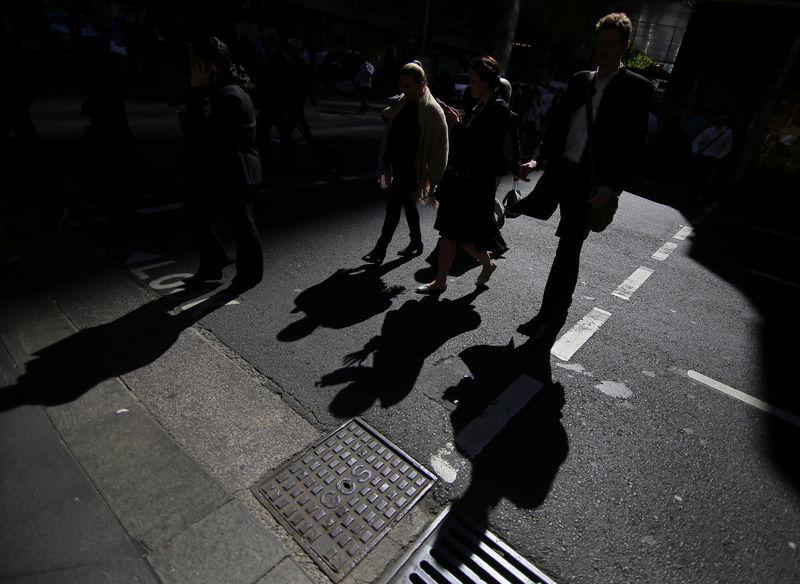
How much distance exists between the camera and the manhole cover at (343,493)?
212cm

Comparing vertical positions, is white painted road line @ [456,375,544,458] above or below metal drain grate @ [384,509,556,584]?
above

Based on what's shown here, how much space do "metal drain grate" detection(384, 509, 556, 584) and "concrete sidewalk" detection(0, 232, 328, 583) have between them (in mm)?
413

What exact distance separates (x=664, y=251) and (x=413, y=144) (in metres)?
4.19

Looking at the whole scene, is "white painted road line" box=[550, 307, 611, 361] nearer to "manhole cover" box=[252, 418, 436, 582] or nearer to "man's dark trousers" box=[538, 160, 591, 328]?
"man's dark trousers" box=[538, 160, 591, 328]

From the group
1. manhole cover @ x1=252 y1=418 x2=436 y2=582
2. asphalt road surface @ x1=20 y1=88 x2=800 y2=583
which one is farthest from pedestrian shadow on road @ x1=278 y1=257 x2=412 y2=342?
manhole cover @ x1=252 y1=418 x2=436 y2=582

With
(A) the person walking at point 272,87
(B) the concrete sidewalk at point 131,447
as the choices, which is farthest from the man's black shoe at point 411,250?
(A) the person walking at point 272,87

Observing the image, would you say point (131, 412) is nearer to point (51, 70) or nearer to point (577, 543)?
point (577, 543)

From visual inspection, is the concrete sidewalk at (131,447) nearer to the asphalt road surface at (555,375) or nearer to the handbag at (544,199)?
the asphalt road surface at (555,375)

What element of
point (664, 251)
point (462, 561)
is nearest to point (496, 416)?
point (462, 561)

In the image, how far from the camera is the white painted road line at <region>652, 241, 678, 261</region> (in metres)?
6.22

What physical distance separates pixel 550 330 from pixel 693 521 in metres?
1.63

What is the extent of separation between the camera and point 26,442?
2.37 meters

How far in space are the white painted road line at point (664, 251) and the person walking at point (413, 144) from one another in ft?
11.6

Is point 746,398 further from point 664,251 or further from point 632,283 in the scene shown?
point 664,251
